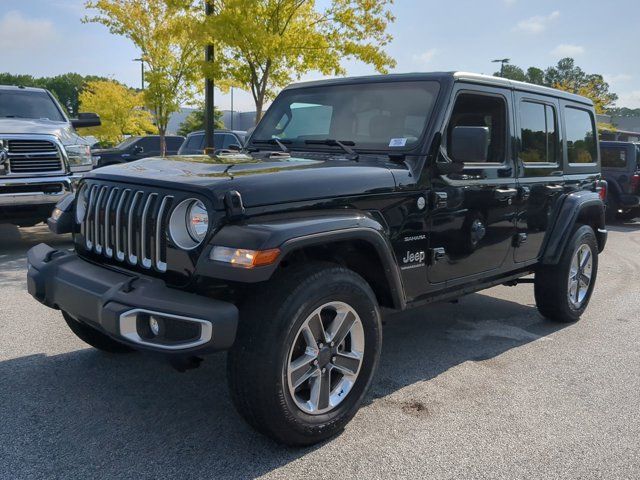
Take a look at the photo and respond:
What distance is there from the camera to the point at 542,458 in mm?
2885

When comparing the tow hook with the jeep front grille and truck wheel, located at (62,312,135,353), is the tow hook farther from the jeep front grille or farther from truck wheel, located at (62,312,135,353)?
truck wheel, located at (62,312,135,353)

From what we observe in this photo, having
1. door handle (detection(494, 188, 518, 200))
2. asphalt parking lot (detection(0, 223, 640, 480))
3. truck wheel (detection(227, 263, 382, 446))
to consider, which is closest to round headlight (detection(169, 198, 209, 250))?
truck wheel (detection(227, 263, 382, 446))

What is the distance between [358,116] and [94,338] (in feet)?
7.54

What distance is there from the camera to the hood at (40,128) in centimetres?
730

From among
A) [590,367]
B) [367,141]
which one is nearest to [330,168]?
[367,141]

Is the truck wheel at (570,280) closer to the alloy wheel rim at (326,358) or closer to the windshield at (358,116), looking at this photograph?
the windshield at (358,116)

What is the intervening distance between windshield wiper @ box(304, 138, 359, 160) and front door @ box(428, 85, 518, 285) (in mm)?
547

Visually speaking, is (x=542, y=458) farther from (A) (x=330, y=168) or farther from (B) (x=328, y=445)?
(A) (x=330, y=168)

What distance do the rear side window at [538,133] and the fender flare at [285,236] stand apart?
1968mm

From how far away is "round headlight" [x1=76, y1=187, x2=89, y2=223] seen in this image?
3373mm

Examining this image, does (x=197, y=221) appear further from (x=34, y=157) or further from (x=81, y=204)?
(x=34, y=157)

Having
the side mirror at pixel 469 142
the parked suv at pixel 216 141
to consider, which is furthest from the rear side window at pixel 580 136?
the parked suv at pixel 216 141

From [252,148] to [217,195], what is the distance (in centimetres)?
178

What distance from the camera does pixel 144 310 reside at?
2527 millimetres
